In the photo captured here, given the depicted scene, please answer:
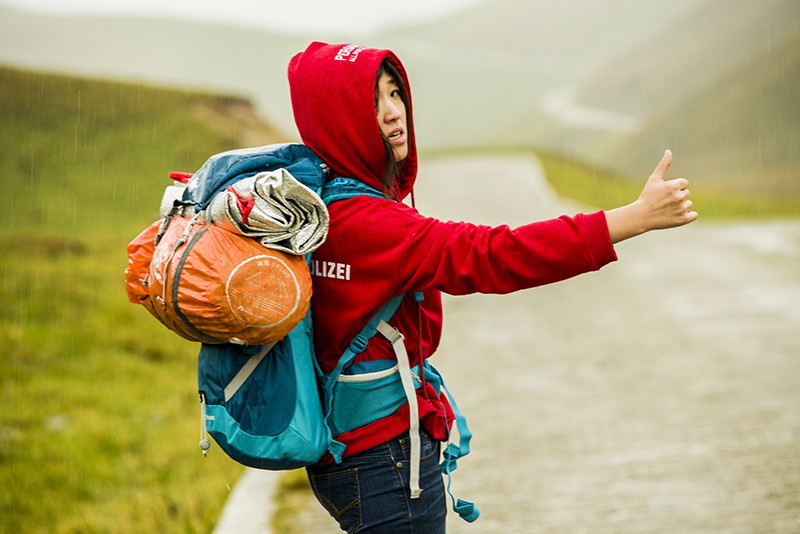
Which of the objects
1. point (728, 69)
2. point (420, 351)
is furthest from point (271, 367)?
point (728, 69)

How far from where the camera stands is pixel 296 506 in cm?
495

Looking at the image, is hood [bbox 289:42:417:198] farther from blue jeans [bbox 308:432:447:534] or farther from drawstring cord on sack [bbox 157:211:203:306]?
blue jeans [bbox 308:432:447:534]

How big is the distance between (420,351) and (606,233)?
688 millimetres

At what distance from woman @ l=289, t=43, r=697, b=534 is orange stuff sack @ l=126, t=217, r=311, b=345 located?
0.69ft

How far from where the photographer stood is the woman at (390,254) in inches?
78.2

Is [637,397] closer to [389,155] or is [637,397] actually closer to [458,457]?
[458,457]

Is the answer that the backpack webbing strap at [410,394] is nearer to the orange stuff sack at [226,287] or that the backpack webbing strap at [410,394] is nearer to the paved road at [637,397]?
the orange stuff sack at [226,287]

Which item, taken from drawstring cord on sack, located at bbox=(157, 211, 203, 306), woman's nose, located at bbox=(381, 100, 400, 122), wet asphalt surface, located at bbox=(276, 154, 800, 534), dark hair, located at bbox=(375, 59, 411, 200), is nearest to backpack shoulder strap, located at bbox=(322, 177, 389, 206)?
dark hair, located at bbox=(375, 59, 411, 200)

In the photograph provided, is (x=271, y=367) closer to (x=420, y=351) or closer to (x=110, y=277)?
→ (x=420, y=351)

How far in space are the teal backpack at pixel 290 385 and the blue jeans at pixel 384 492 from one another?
5 cm

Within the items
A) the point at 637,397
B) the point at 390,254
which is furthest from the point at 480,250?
the point at 637,397

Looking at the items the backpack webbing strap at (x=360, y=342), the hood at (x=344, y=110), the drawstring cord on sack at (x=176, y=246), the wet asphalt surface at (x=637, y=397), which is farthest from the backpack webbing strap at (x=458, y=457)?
the wet asphalt surface at (x=637, y=397)

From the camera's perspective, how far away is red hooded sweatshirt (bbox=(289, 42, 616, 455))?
2000 millimetres

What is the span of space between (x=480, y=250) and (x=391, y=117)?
560 millimetres
